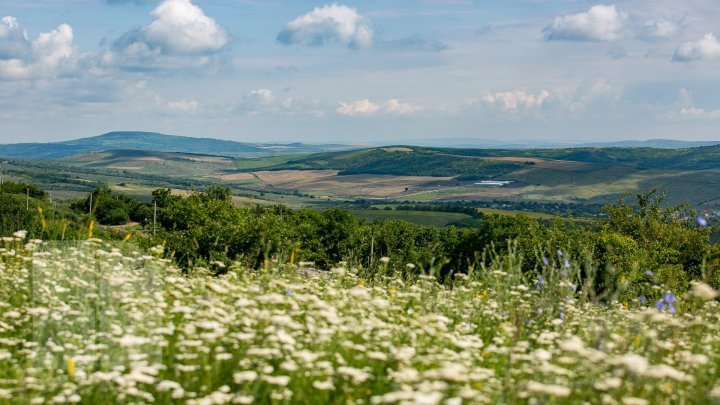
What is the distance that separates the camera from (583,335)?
30.3 feet

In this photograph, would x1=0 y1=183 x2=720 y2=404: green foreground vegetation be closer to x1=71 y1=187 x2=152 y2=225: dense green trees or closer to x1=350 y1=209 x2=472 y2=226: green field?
x1=71 y1=187 x2=152 y2=225: dense green trees

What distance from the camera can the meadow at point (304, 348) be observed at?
19.6ft

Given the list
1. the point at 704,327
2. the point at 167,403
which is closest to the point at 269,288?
the point at 167,403

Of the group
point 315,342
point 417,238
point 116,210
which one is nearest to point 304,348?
point 315,342

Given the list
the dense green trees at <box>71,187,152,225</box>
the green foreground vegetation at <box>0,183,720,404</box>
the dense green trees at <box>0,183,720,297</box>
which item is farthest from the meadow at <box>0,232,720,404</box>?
the dense green trees at <box>71,187,152,225</box>

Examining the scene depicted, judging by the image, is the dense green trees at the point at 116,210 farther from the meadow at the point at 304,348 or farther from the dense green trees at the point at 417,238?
the meadow at the point at 304,348

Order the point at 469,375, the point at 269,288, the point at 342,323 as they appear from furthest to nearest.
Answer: the point at 269,288 → the point at 342,323 → the point at 469,375

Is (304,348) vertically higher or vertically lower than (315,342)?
lower

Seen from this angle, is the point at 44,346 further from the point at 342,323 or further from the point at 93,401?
the point at 342,323

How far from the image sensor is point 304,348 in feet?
23.5

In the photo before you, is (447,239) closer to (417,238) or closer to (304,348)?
(417,238)

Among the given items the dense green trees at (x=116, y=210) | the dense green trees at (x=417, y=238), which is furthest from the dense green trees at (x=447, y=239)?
the dense green trees at (x=116, y=210)

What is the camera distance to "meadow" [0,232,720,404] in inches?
235

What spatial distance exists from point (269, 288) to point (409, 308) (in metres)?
1.80
